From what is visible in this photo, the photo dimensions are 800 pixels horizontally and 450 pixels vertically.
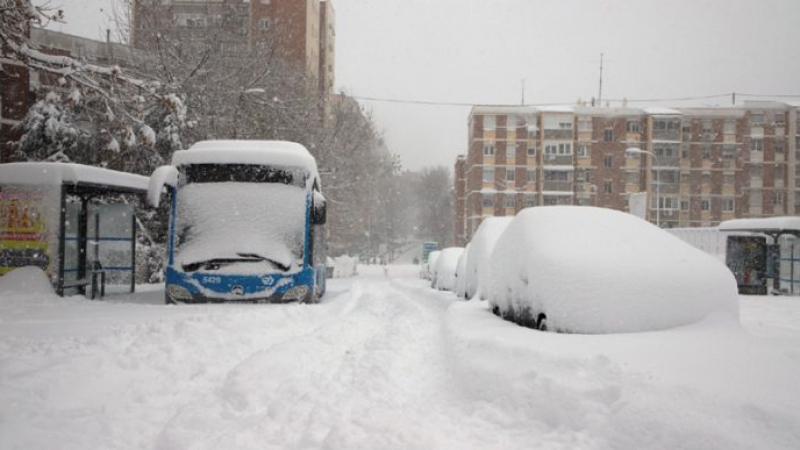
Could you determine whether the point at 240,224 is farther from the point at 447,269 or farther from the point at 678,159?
the point at 678,159

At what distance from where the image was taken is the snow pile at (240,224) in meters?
9.88

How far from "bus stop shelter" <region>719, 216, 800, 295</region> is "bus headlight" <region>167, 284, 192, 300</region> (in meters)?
18.9

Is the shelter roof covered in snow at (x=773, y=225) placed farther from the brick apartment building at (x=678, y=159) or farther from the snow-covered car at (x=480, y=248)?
the brick apartment building at (x=678, y=159)

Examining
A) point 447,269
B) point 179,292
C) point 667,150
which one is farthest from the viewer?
point 667,150

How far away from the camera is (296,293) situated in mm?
10125

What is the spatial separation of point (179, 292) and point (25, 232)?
4.12 meters

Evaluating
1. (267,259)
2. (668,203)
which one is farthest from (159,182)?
(668,203)

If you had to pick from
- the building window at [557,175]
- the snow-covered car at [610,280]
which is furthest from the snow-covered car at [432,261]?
the building window at [557,175]

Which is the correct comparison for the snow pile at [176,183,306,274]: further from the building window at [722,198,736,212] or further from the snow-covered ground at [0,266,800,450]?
the building window at [722,198,736,212]

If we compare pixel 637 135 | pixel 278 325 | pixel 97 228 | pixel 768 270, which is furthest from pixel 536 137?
pixel 278 325

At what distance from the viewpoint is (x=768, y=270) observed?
21.3 meters

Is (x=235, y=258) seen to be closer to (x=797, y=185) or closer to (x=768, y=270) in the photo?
(x=768, y=270)

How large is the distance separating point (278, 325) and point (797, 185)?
68.7 metres

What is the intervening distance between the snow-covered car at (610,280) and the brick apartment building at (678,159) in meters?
56.3
